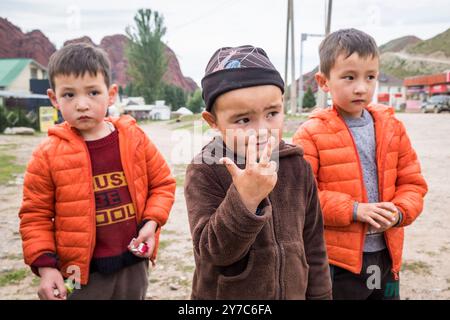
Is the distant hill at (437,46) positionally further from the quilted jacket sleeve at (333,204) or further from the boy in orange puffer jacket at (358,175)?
the quilted jacket sleeve at (333,204)

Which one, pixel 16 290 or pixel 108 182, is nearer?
pixel 108 182

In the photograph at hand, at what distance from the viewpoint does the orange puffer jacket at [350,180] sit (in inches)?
71.9

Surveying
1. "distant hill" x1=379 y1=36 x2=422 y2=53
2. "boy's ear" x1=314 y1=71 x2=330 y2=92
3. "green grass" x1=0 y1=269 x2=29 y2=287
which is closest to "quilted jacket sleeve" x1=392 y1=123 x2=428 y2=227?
"boy's ear" x1=314 y1=71 x2=330 y2=92

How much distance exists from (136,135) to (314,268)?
41.4 inches

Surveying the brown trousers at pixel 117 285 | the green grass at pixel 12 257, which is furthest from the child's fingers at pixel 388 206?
the green grass at pixel 12 257

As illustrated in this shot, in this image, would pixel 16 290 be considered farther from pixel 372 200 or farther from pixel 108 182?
pixel 372 200

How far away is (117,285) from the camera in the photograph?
6.05 ft

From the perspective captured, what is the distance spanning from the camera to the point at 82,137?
186cm

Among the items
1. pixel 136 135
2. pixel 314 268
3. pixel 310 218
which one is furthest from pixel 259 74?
pixel 136 135

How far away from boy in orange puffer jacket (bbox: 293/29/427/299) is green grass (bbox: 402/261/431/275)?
5.33 feet

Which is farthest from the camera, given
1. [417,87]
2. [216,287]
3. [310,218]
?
[417,87]

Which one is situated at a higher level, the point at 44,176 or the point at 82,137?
the point at 82,137

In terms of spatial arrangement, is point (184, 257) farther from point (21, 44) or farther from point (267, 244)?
point (21, 44)

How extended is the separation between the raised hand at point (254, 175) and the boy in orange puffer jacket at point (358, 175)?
2.52 feet
